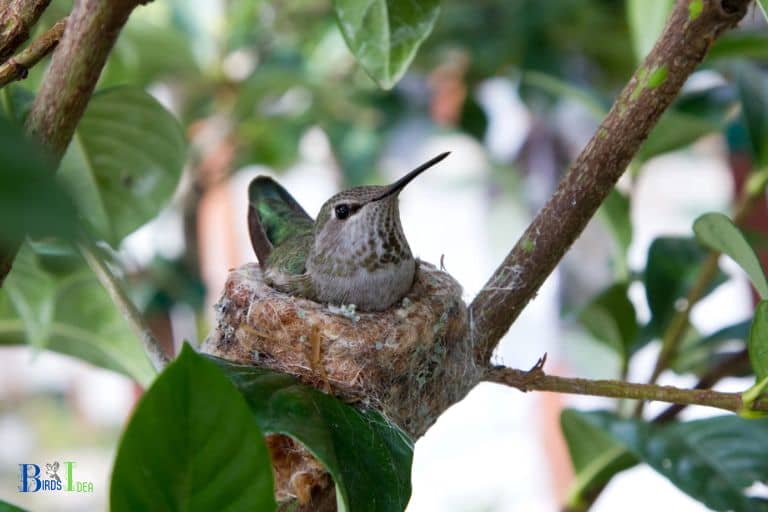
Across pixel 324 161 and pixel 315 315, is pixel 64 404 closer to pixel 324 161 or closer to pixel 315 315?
pixel 324 161

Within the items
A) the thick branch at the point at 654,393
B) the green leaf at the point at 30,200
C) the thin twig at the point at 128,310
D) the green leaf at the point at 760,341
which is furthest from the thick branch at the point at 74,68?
the green leaf at the point at 760,341

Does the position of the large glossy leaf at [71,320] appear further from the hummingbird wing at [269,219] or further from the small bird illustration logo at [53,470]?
the hummingbird wing at [269,219]

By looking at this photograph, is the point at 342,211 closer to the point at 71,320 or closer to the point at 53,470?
the point at 71,320

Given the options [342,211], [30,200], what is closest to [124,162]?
[342,211]

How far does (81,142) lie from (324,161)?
5.85ft

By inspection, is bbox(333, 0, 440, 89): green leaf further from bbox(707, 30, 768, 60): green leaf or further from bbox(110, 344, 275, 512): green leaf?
bbox(707, 30, 768, 60): green leaf

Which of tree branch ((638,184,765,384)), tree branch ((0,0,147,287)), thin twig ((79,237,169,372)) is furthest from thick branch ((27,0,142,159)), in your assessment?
tree branch ((638,184,765,384))

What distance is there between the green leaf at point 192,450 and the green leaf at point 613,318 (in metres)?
0.85

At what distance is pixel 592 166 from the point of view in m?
0.88

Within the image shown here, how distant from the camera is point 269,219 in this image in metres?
1.90

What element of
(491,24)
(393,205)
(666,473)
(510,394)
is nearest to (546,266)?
(666,473)

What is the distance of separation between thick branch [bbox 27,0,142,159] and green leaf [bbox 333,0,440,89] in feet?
1.04

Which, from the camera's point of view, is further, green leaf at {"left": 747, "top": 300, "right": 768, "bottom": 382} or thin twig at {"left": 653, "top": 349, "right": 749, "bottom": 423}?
thin twig at {"left": 653, "top": 349, "right": 749, "bottom": 423}

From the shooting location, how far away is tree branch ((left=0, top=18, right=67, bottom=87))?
711 mm
